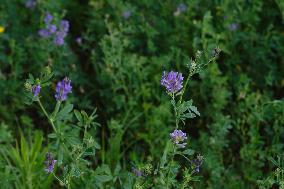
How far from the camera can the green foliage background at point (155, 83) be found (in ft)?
9.93

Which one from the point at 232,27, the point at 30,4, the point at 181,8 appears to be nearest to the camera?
the point at 232,27

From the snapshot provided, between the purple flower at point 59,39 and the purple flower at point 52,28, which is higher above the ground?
the purple flower at point 52,28

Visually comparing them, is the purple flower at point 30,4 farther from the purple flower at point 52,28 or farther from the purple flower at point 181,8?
the purple flower at point 181,8

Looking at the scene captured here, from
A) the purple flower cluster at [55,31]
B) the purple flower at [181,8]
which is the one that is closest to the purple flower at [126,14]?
the purple flower at [181,8]

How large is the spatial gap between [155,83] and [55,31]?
0.74 meters

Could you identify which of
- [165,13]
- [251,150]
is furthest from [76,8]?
[251,150]

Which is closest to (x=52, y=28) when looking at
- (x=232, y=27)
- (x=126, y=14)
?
(x=126, y=14)

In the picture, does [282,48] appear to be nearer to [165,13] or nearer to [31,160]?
[165,13]

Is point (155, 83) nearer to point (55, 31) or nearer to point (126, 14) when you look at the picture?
point (126, 14)

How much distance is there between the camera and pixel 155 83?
11.4 feet

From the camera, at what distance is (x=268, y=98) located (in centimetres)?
323

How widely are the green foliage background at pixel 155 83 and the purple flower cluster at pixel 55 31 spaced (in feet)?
0.19

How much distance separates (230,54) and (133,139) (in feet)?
2.86

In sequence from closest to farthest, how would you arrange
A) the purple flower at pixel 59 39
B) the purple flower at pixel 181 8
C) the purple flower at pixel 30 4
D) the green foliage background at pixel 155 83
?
the green foliage background at pixel 155 83 → the purple flower at pixel 59 39 → the purple flower at pixel 181 8 → the purple flower at pixel 30 4
